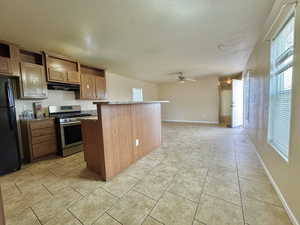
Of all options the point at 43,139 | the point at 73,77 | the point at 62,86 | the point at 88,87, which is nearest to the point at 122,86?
the point at 88,87

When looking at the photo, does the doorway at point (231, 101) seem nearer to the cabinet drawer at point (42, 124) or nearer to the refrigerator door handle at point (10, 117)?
the cabinet drawer at point (42, 124)

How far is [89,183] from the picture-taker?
1.98 m

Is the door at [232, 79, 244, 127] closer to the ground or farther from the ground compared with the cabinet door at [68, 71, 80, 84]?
closer to the ground

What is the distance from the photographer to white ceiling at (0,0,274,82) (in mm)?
1716

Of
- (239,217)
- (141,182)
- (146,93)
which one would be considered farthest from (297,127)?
(146,93)

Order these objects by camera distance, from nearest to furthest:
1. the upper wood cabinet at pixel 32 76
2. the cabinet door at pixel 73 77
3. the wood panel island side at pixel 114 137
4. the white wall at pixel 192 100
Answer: the wood panel island side at pixel 114 137 → the upper wood cabinet at pixel 32 76 → the cabinet door at pixel 73 77 → the white wall at pixel 192 100

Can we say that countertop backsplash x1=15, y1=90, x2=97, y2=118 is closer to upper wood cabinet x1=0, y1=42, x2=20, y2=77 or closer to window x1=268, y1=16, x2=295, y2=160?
upper wood cabinet x1=0, y1=42, x2=20, y2=77

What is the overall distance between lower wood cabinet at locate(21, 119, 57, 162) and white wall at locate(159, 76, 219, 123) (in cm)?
618

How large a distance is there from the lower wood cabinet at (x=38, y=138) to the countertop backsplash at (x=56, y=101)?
1.39ft

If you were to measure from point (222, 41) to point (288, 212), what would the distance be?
289 centimetres

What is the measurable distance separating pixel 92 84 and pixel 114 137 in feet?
8.54

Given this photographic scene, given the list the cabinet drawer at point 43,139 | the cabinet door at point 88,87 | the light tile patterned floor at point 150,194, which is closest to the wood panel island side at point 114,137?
the light tile patterned floor at point 150,194

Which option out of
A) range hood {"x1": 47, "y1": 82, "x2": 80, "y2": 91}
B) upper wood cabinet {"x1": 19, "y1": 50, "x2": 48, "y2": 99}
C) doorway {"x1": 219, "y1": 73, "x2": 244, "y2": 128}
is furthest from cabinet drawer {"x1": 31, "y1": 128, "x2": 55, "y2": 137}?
doorway {"x1": 219, "y1": 73, "x2": 244, "y2": 128}

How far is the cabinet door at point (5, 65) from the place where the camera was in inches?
95.5
